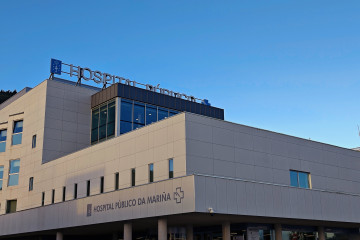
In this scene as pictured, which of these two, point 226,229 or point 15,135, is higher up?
point 15,135

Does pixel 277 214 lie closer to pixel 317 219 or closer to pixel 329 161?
pixel 317 219

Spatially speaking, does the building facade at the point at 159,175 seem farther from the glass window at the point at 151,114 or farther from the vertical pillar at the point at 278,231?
the glass window at the point at 151,114

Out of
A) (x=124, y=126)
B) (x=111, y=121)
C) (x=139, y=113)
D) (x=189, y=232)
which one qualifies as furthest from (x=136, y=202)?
(x=139, y=113)

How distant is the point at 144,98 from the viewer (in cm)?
4494

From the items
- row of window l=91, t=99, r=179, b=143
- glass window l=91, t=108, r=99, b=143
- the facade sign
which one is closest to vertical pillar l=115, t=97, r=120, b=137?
row of window l=91, t=99, r=179, b=143

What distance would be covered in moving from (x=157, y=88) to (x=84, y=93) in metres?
8.00

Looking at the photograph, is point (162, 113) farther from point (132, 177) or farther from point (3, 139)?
point (3, 139)

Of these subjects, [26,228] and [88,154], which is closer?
[88,154]

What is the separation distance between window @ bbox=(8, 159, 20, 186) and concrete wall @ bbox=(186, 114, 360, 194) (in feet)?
86.7

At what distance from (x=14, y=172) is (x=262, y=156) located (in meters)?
28.6

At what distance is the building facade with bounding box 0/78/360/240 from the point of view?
93.5ft

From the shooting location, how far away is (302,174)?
3622cm

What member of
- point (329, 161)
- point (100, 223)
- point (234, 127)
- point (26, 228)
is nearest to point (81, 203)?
point (100, 223)

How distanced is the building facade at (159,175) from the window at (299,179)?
0.08 metres
